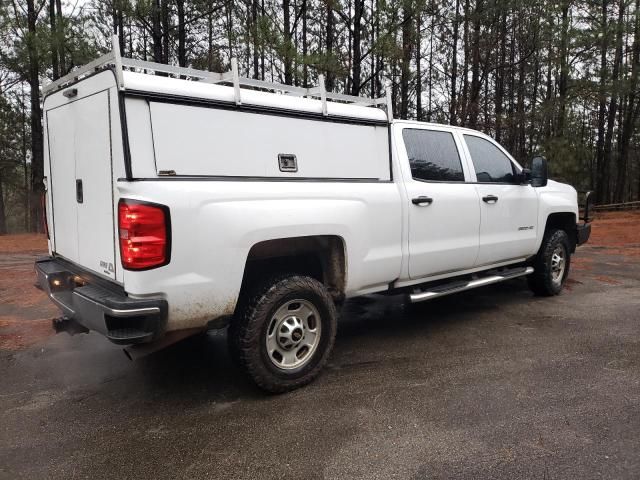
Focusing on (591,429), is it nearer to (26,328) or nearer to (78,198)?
(78,198)

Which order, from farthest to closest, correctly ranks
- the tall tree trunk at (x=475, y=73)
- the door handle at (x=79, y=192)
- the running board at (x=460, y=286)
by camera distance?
the tall tree trunk at (x=475, y=73) < the running board at (x=460, y=286) < the door handle at (x=79, y=192)

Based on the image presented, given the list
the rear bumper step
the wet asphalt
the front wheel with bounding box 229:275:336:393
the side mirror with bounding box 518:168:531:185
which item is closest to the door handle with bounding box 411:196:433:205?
the front wheel with bounding box 229:275:336:393

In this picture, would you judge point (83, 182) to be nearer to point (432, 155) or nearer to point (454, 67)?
point (432, 155)

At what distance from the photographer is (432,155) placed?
15.6 feet

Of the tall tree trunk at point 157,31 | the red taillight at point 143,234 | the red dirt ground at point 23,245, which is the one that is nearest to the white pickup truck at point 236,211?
the red taillight at point 143,234

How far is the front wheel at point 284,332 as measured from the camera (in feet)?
11.0

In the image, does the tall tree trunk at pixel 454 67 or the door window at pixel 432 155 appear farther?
the tall tree trunk at pixel 454 67

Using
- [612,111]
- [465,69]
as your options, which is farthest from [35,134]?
[612,111]

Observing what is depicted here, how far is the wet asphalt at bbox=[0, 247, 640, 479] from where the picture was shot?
2.70 m

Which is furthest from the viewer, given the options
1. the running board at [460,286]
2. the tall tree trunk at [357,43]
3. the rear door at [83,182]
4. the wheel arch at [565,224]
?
the tall tree trunk at [357,43]

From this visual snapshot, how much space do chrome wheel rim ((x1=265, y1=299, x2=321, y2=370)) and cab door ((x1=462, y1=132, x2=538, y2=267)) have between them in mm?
2180

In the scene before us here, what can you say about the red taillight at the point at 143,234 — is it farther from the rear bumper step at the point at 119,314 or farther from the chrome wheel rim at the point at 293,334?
the chrome wheel rim at the point at 293,334

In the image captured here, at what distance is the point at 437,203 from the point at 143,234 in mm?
2657

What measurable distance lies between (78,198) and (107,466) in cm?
177
